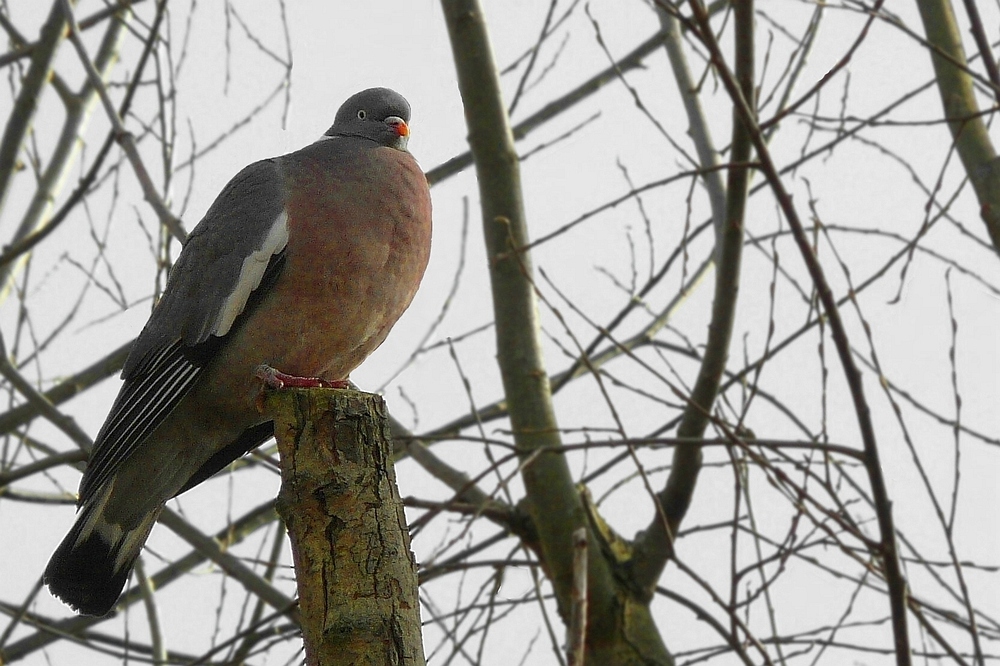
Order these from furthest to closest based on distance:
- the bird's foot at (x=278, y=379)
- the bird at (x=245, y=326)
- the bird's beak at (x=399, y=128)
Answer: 1. the bird's beak at (x=399, y=128)
2. the bird at (x=245, y=326)
3. the bird's foot at (x=278, y=379)

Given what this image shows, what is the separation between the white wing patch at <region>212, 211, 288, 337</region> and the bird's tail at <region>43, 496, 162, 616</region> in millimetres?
690

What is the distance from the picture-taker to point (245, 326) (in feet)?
11.8

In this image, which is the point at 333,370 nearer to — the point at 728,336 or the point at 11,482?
the point at 728,336

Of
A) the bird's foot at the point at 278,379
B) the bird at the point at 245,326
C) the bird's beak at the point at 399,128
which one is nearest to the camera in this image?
the bird's foot at the point at 278,379

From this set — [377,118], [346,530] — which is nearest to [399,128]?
[377,118]

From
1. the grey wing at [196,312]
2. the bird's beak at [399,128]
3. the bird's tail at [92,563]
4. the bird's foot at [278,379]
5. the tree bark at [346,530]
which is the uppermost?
the bird's beak at [399,128]

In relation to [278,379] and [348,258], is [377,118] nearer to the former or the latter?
[348,258]

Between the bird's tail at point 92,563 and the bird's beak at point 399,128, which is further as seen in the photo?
the bird's beak at point 399,128

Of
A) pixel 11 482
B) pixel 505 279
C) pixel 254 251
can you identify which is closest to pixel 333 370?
pixel 254 251

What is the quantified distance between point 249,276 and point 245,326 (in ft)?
0.51

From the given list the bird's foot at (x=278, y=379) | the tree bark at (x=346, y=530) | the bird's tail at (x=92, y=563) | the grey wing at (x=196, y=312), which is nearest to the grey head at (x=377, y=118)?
the grey wing at (x=196, y=312)

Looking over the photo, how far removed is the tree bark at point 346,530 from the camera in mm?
2242

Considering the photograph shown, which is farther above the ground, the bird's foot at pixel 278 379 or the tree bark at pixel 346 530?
the bird's foot at pixel 278 379

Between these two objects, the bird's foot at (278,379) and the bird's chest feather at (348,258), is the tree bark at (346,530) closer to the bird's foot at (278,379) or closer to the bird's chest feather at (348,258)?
the bird's foot at (278,379)
